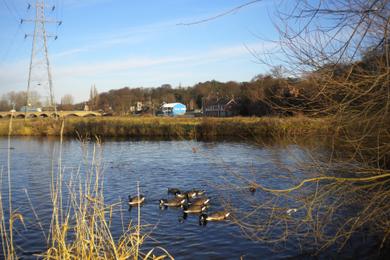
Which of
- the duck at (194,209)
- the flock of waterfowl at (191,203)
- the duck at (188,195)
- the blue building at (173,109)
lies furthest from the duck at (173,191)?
the blue building at (173,109)

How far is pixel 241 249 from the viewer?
9.75 m

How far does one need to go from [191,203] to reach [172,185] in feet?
13.2

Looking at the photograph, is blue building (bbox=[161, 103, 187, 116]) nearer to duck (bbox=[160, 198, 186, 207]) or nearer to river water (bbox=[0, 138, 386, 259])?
river water (bbox=[0, 138, 386, 259])

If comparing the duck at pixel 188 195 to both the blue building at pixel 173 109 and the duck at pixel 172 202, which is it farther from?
the blue building at pixel 173 109

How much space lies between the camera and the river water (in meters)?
9.27

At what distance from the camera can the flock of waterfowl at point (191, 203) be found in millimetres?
12227

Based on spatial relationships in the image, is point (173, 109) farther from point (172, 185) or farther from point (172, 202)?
point (172, 202)

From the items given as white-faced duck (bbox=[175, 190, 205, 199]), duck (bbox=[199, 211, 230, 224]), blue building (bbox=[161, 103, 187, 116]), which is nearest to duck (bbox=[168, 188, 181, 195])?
white-faced duck (bbox=[175, 190, 205, 199])

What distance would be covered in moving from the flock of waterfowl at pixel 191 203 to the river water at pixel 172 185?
220 mm

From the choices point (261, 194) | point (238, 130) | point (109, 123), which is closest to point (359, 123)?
point (261, 194)

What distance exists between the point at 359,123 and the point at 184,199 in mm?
8608

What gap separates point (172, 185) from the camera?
1702 centimetres

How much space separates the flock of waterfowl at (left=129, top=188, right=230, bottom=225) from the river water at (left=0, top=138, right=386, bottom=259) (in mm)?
220

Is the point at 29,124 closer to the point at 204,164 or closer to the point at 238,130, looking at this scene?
the point at 238,130
